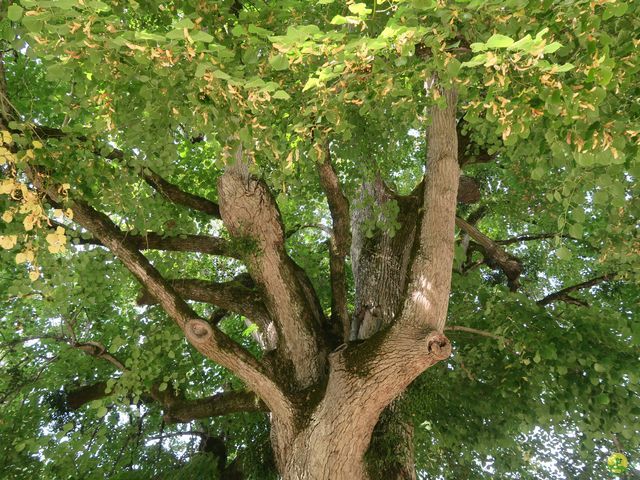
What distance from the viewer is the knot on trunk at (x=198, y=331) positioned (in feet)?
11.9

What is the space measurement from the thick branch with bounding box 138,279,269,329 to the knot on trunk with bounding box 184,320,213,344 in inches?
45.3

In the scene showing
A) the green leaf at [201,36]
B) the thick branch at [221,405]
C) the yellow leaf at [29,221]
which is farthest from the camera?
the thick branch at [221,405]

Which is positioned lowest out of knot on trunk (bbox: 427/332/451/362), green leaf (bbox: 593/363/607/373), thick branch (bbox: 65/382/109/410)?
green leaf (bbox: 593/363/607/373)

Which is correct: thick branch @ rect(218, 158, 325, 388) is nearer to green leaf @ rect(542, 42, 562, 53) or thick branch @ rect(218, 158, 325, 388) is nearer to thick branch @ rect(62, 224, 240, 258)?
thick branch @ rect(62, 224, 240, 258)

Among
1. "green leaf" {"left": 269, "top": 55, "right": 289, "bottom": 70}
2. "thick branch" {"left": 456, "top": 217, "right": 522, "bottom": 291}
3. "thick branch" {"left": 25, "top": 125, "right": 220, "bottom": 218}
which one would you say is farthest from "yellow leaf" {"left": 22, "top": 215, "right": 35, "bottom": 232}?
"thick branch" {"left": 456, "top": 217, "right": 522, "bottom": 291}

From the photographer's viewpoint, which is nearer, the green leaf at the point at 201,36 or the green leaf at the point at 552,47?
the green leaf at the point at 552,47

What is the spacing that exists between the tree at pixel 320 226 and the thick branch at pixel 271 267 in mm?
22

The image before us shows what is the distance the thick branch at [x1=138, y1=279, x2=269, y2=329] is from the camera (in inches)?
188

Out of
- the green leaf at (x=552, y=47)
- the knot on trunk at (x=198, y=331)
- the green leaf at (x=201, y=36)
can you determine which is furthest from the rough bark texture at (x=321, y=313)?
the green leaf at (x=552, y=47)

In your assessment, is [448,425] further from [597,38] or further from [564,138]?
[597,38]

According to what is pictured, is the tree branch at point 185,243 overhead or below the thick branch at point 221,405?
overhead

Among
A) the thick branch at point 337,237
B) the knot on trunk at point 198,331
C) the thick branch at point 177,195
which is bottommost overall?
the knot on trunk at point 198,331

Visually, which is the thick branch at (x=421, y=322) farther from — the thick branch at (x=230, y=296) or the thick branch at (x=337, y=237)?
the thick branch at (x=230, y=296)

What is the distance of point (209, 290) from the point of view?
489 centimetres
